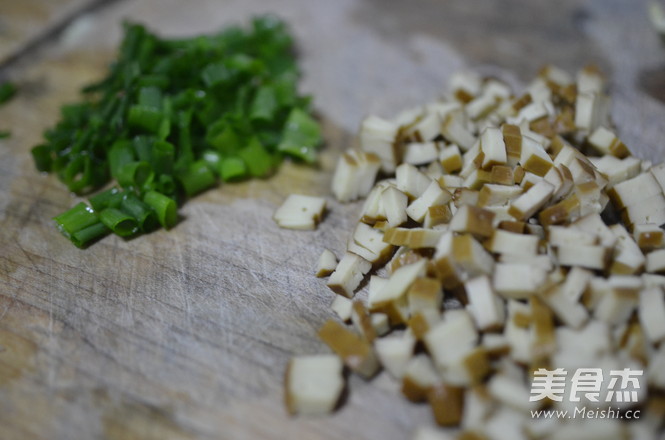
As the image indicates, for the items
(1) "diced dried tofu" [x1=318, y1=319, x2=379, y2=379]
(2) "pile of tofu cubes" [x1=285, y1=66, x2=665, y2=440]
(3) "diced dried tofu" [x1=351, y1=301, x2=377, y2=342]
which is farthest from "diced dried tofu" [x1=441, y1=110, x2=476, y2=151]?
(1) "diced dried tofu" [x1=318, y1=319, x2=379, y2=379]

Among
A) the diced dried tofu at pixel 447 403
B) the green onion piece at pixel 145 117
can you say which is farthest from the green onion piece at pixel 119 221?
the diced dried tofu at pixel 447 403

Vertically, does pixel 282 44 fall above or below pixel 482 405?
above

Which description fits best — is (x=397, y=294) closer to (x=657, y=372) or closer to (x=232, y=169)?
(x=657, y=372)

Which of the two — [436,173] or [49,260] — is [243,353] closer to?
[49,260]

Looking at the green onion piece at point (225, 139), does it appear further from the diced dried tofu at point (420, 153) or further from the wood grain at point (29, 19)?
the wood grain at point (29, 19)

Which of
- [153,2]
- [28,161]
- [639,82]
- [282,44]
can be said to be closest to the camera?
[28,161]

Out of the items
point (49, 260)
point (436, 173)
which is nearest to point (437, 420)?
point (436, 173)

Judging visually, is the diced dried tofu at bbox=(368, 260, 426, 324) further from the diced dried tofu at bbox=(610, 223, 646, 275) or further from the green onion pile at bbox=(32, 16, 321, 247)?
the green onion pile at bbox=(32, 16, 321, 247)
